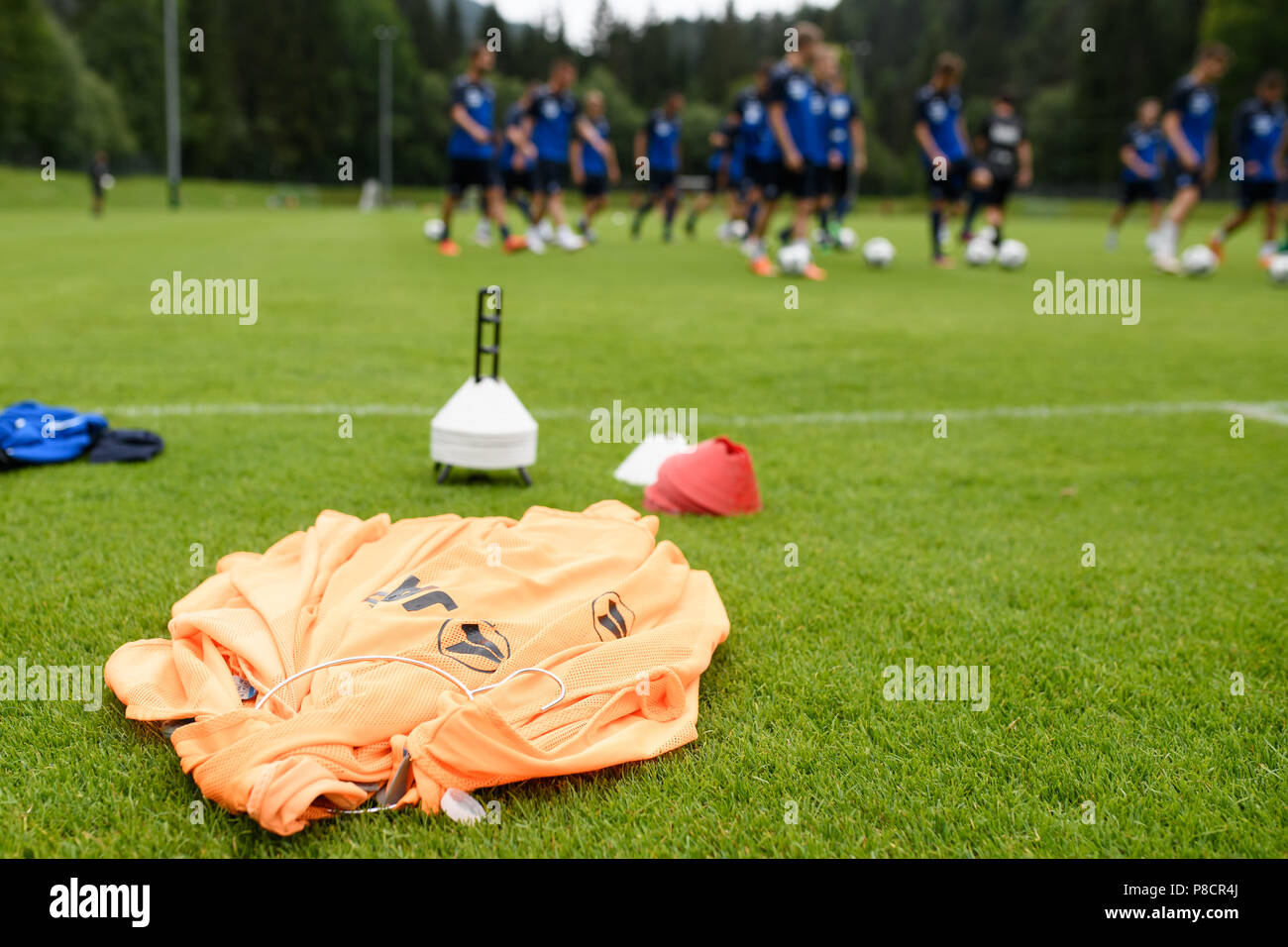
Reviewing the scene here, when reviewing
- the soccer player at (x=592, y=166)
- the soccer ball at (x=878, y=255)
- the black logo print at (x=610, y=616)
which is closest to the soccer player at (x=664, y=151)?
the soccer player at (x=592, y=166)

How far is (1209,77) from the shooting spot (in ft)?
43.7

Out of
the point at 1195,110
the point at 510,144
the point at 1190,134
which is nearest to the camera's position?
the point at 1195,110

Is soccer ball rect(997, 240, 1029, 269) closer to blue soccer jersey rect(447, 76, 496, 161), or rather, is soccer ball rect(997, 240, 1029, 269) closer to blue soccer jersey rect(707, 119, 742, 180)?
blue soccer jersey rect(707, 119, 742, 180)

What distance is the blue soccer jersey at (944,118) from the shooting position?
49.0 feet

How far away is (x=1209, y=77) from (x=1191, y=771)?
13740mm

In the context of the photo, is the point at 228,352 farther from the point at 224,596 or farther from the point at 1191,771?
the point at 1191,771

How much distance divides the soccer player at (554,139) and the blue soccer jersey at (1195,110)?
863 centimetres

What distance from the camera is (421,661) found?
2.61m

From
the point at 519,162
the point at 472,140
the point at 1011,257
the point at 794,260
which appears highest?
the point at 472,140

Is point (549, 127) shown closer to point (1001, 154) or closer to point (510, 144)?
point (510, 144)

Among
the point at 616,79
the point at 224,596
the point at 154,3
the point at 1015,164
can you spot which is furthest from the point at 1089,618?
the point at 616,79

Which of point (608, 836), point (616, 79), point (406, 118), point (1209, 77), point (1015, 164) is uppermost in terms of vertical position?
point (616, 79)

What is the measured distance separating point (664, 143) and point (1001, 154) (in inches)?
279

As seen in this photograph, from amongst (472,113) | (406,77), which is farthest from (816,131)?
(406,77)
